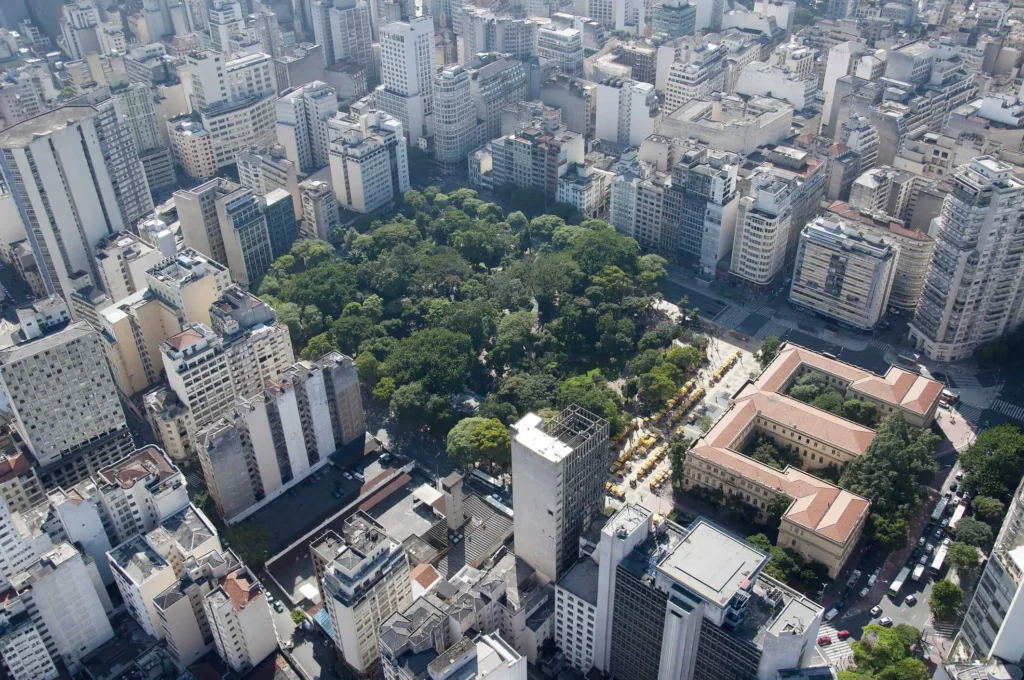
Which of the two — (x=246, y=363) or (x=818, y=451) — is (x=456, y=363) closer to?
(x=246, y=363)

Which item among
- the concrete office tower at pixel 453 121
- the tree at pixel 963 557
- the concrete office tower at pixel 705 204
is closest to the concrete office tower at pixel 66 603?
the tree at pixel 963 557

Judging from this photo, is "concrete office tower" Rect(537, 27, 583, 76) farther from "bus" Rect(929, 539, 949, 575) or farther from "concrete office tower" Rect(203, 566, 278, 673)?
"concrete office tower" Rect(203, 566, 278, 673)

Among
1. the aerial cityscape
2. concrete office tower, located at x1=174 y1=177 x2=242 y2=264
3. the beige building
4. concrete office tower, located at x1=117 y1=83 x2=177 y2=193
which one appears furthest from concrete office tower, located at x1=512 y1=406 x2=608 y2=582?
concrete office tower, located at x1=117 y1=83 x2=177 y2=193

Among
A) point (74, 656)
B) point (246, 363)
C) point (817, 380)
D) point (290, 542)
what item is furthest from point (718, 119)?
point (74, 656)

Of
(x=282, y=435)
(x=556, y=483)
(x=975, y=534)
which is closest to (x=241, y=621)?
(x=282, y=435)

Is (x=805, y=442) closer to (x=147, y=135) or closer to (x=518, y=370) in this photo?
(x=518, y=370)

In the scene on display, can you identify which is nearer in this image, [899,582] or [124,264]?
[899,582]

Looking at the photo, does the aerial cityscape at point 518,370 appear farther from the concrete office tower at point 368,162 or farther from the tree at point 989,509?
the concrete office tower at point 368,162

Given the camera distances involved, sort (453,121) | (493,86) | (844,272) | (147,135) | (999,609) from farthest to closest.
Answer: (493,86), (453,121), (147,135), (844,272), (999,609)
